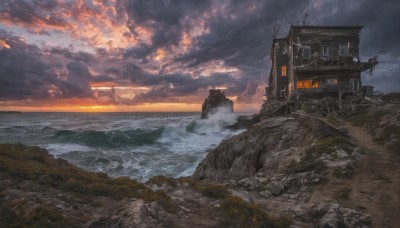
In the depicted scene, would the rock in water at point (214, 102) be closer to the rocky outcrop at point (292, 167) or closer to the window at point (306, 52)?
the window at point (306, 52)

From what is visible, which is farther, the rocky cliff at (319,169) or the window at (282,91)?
the window at (282,91)

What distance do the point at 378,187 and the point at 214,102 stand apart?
277 ft

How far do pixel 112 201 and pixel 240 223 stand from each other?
4652 mm

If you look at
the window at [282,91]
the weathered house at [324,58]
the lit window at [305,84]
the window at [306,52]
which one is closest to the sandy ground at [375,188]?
the weathered house at [324,58]

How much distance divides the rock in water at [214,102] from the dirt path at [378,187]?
78231 mm

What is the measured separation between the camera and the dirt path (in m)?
9.34

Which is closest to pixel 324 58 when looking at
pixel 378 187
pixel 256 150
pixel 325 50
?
pixel 325 50

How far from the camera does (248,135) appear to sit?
955 inches

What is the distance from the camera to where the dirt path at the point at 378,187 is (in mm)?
9336

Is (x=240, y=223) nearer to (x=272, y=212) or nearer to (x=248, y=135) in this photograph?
(x=272, y=212)

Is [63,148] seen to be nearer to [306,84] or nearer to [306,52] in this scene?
[306,84]

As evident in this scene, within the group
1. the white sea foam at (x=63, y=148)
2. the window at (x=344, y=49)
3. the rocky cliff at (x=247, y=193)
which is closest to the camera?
the rocky cliff at (x=247, y=193)

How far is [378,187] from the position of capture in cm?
1143

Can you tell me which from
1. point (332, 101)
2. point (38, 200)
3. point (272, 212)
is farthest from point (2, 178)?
point (332, 101)
